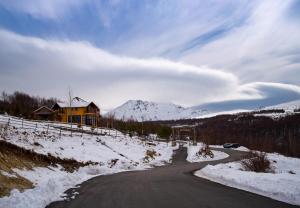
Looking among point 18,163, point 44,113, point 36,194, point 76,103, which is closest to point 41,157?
point 18,163

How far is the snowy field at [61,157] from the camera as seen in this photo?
47.4 ft

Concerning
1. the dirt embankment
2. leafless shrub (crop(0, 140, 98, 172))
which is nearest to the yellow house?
the dirt embankment

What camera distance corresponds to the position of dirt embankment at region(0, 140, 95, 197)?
16.8 m

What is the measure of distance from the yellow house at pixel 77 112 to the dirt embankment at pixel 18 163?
54414mm

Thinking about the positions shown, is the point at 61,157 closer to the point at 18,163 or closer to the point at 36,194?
the point at 18,163

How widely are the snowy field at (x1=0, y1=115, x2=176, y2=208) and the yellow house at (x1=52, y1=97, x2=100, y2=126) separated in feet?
110

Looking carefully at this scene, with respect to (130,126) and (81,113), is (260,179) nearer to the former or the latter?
(81,113)

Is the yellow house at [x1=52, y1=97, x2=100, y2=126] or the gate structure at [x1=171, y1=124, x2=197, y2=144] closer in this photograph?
the yellow house at [x1=52, y1=97, x2=100, y2=126]

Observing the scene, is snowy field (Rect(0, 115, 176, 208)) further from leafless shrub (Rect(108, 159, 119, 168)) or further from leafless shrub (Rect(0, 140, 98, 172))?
leafless shrub (Rect(0, 140, 98, 172))

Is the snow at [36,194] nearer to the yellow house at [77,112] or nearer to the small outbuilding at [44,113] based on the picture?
the yellow house at [77,112]

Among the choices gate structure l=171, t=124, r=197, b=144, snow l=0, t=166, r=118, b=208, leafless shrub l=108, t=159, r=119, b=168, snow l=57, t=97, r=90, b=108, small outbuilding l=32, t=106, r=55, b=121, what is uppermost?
snow l=57, t=97, r=90, b=108

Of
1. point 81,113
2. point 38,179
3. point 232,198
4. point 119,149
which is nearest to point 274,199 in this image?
point 232,198

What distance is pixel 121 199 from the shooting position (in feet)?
47.1

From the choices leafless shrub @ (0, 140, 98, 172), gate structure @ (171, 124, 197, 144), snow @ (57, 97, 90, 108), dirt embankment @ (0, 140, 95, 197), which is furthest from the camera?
gate structure @ (171, 124, 197, 144)
